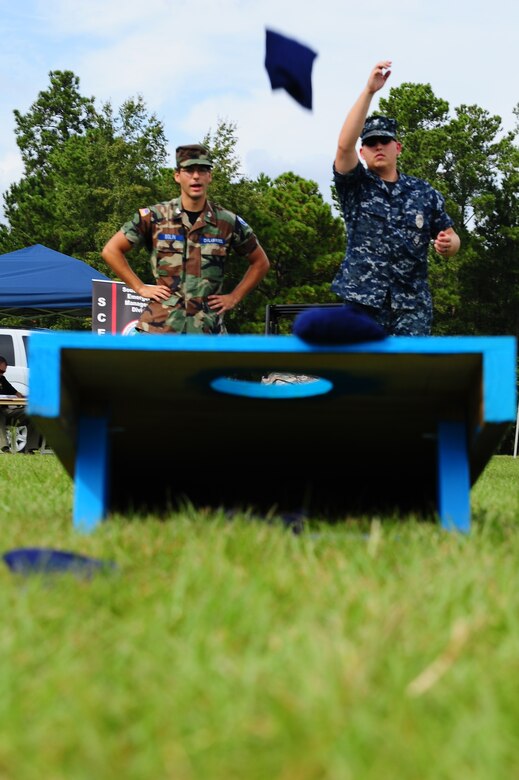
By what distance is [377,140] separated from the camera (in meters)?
4.58

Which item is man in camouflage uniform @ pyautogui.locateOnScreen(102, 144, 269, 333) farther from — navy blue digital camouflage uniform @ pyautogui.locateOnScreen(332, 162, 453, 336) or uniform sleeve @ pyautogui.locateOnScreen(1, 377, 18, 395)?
uniform sleeve @ pyautogui.locateOnScreen(1, 377, 18, 395)

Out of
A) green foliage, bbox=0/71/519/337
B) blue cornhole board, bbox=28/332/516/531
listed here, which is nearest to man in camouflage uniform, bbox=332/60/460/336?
blue cornhole board, bbox=28/332/516/531

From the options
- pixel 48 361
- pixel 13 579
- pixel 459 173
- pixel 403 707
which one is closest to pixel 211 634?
pixel 403 707

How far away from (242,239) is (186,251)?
14.8 inches

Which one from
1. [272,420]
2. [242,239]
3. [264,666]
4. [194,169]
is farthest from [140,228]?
Answer: [264,666]

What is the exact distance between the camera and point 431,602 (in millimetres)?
1731

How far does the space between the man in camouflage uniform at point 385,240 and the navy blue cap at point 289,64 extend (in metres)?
0.51

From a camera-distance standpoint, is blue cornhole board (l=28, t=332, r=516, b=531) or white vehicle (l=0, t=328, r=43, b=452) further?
white vehicle (l=0, t=328, r=43, b=452)

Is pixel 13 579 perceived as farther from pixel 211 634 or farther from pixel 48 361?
pixel 48 361

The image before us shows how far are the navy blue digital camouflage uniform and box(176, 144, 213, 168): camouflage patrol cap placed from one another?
31.0 inches

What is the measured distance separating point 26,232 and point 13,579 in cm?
4371

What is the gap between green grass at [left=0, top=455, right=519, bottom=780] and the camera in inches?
42.6

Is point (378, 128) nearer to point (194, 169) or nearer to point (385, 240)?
point (385, 240)

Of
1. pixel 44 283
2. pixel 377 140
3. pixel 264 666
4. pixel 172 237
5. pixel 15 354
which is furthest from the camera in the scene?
pixel 15 354
